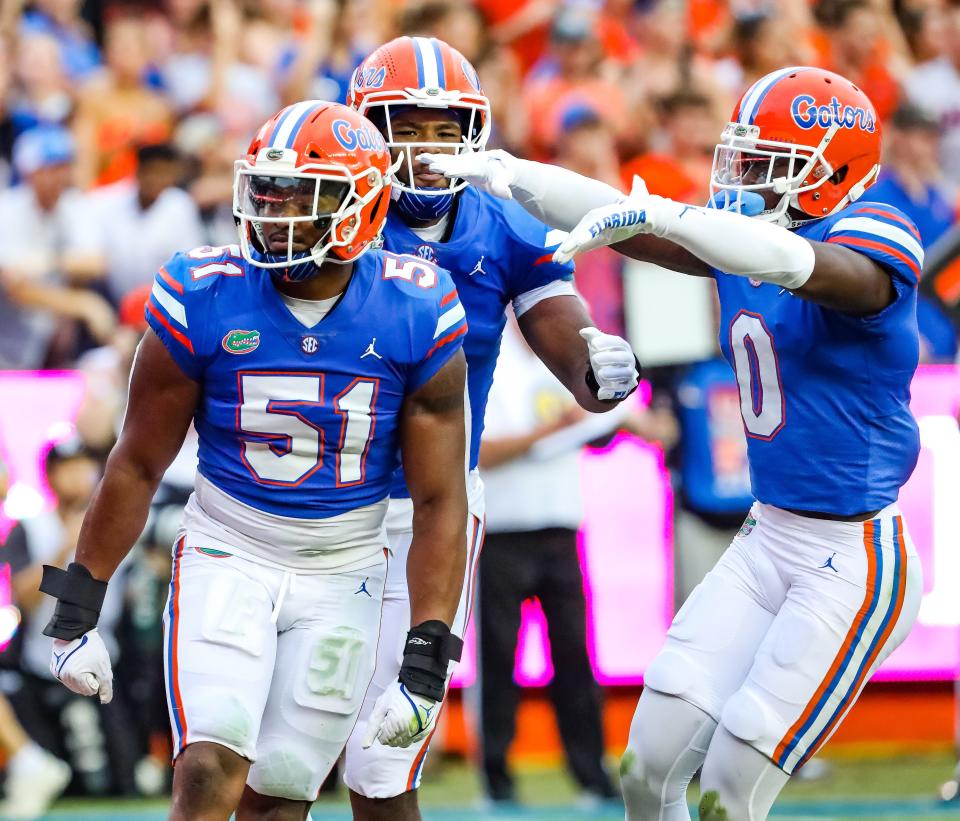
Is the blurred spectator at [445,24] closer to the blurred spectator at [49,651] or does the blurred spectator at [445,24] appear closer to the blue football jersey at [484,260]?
the blurred spectator at [49,651]

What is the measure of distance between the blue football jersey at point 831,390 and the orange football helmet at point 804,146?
9cm

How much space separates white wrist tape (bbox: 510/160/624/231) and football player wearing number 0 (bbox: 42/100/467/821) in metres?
0.31

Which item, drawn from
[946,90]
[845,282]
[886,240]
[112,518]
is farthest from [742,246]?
[946,90]

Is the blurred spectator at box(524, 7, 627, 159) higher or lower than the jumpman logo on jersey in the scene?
lower

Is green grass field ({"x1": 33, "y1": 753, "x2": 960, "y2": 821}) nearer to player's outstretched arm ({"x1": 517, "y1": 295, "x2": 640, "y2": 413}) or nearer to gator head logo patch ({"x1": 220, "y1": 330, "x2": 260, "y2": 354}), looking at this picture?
player's outstretched arm ({"x1": 517, "y1": 295, "x2": 640, "y2": 413})

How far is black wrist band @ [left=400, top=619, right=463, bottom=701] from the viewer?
12.6ft

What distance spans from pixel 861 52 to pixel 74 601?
20.1ft

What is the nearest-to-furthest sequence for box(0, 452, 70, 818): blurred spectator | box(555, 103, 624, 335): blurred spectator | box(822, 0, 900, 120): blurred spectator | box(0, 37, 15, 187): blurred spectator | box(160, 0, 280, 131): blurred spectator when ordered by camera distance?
1. box(0, 452, 70, 818): blurred spectator
2. box(555, 103, 624, 335): blurred spectator
3. box(0, 37, 15, 187): blurred spectator
4. box(160, 0, 280, 131): blurred spectator
5. box(822, 0, 900, 120): blurred spectator

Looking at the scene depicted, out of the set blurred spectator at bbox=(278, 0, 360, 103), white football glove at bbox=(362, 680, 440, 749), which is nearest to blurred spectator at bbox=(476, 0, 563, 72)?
blurred spectator at bbox=(278, 0, 360, 103)

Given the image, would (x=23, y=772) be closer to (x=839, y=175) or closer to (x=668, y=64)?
(x=839, y=175)

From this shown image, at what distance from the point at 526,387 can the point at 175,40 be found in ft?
10.1

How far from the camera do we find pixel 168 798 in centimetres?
682

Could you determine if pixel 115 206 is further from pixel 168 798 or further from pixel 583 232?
pixel 583 232

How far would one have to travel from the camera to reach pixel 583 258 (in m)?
7.25
